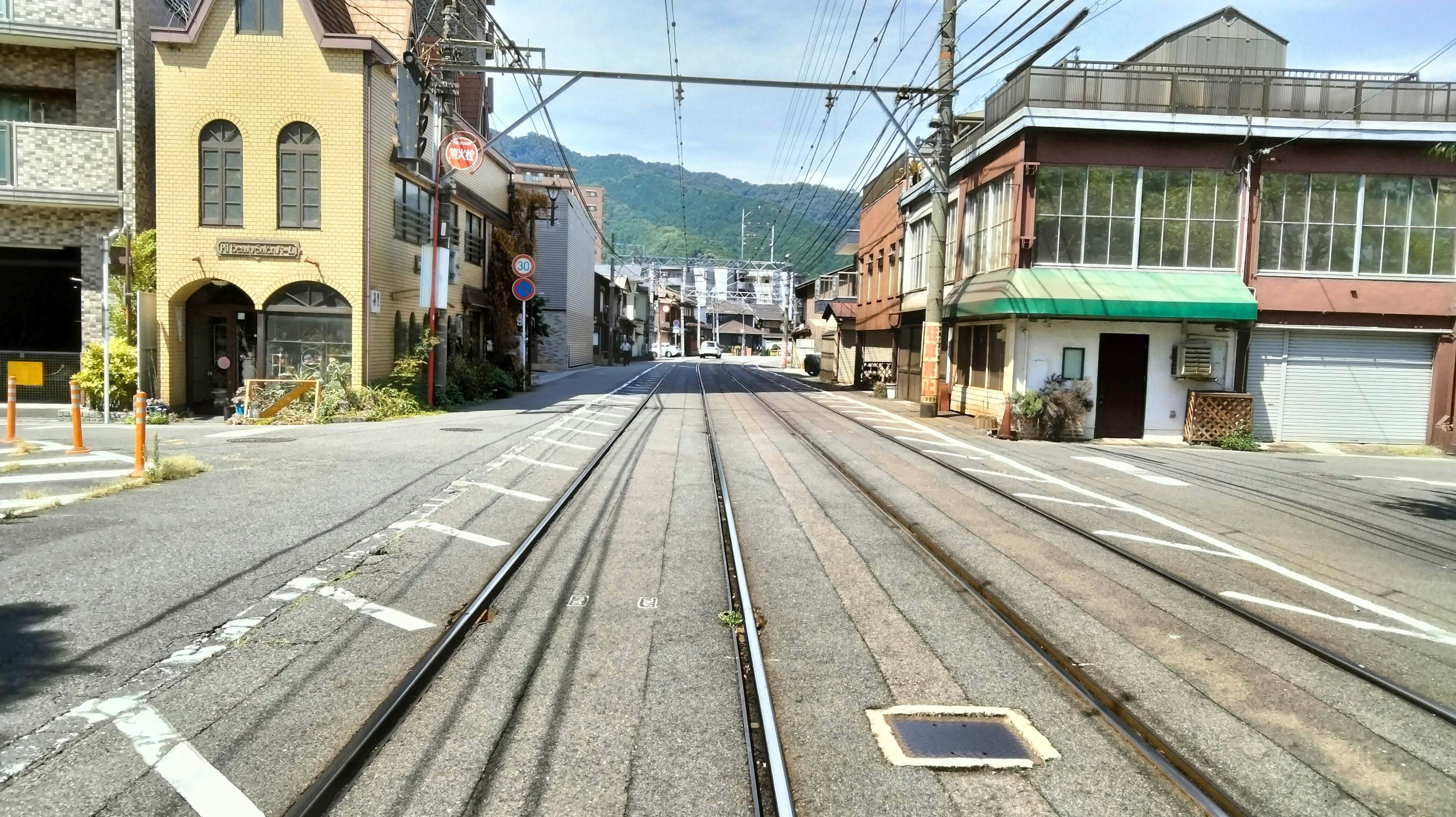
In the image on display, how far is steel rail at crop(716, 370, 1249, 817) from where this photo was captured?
142 inches

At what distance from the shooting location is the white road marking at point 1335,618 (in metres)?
5.95

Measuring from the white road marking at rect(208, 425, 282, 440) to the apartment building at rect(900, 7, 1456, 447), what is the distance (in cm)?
1470

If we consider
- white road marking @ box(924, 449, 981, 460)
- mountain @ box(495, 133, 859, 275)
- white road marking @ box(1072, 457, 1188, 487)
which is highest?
mountain @ box(495, 133, 859, 275)

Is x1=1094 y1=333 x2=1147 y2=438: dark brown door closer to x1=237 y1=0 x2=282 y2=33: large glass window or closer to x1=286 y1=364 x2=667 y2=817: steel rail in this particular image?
x1=286 y1=364 x2=667 y2=817: steel rail

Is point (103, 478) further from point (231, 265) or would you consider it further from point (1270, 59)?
point (1270, 59)

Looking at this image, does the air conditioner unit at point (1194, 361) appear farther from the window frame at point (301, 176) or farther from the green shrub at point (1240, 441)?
the window frame at point (301, 176)

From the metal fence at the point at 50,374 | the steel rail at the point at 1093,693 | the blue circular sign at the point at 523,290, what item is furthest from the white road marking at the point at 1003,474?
the metal fence at the point at 50,374

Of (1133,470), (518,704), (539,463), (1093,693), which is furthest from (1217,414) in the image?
(518,704)

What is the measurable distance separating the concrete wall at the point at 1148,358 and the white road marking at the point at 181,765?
18247 mm

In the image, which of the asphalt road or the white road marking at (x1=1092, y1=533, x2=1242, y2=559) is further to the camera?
the white road marking at (x1=1092, y1=533, x2=1242, y2=559)

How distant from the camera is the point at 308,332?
1922cm

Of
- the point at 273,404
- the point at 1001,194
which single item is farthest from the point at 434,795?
the point at 1001,194

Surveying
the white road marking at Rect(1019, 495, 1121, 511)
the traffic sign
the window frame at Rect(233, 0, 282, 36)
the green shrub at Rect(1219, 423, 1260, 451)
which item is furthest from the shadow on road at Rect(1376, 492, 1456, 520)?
the window frame at Rect(233, 0, 282, 36)

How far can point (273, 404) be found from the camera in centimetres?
1761
